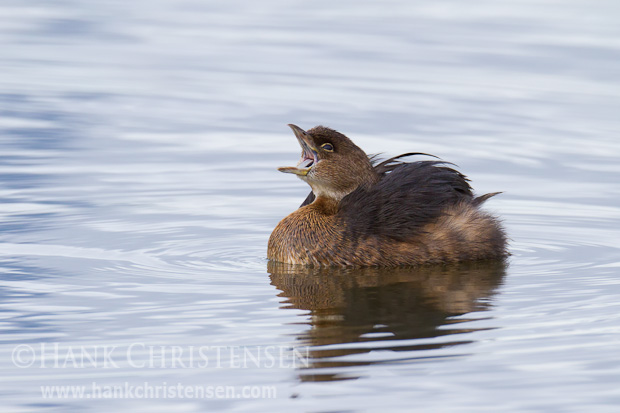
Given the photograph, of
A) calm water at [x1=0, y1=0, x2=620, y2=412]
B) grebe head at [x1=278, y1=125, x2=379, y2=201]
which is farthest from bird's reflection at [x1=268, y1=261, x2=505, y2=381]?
grebe head at [x1=278, y1=125, x2=379, y2=201]

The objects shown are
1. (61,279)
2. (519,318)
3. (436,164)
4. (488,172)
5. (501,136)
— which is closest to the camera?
(519,318)

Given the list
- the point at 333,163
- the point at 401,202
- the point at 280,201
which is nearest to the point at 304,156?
the point at 333,163

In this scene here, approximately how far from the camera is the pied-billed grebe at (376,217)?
38.1ft

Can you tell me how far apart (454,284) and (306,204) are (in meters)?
2.09

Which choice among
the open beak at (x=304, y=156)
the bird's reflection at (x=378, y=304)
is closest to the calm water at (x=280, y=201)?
the bird's reflection at (x=378, y=304)

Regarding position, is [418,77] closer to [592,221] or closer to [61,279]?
[592,221]

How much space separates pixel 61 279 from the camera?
35.6ft

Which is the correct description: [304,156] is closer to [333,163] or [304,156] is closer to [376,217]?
[333,163]

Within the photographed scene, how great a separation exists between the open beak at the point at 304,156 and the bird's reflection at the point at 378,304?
860mm

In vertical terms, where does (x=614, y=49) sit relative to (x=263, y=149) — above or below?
above

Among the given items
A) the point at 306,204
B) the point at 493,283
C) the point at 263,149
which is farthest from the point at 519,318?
the point at 263,149

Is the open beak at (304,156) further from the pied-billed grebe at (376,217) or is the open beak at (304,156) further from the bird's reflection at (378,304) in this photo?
the bird's reflection at (378,304)

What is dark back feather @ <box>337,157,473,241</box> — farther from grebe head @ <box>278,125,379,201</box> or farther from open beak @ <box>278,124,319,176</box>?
open beak @ <box>278,124,319,176</box>

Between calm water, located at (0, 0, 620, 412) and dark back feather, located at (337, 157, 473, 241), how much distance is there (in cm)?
42
